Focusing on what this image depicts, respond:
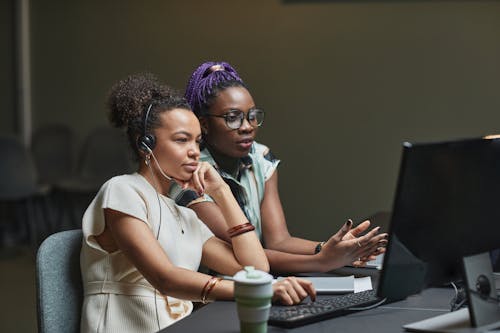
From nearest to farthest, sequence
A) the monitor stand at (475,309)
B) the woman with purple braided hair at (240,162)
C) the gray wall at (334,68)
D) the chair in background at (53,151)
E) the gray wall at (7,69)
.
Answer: the monitor stand at (475,309) → the woman with purple braided hair at (240,162) → the gray wall at (334,68) → the chair in background at (53,151) → the gray wall at (7,69)

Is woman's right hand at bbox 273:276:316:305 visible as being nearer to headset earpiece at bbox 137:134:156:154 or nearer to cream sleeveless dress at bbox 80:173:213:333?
cream sleeveless dress at bbox 80:173:213:333

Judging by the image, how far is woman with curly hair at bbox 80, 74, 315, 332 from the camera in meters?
1.92

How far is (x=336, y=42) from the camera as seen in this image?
645cm

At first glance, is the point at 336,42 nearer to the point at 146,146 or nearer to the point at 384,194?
the point at 384,194

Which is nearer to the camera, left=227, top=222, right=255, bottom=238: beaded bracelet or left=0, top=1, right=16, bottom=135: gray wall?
left=227, top=222, right=255, bottom=238: beaded bracelet

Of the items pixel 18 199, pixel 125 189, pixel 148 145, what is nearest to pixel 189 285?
pixel 125 189

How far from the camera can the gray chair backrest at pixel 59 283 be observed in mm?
1940

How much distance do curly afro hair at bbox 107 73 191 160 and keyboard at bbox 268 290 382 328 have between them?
601 mm

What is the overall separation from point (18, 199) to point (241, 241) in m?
4.68

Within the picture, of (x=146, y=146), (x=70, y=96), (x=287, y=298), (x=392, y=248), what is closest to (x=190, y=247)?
(x=146, y=146)

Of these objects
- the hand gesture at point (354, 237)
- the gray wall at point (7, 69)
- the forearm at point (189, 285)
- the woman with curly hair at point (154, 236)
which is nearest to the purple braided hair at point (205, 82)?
the woman with curly hair at point (154, 236)

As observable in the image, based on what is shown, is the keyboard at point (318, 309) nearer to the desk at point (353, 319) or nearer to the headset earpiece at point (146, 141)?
the desk at point (353, 319)

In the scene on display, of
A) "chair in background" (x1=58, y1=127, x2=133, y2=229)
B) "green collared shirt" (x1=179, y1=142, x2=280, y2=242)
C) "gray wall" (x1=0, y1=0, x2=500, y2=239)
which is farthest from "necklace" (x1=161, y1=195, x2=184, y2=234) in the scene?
"chair in background" (x1=58, y1=127, x2=133, y2=229)

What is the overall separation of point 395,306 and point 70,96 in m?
5.86
